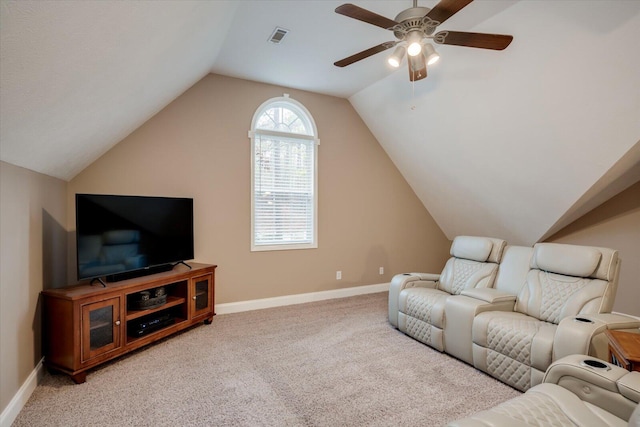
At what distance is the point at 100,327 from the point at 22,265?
726 mm

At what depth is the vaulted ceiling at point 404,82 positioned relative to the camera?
1.65 meters

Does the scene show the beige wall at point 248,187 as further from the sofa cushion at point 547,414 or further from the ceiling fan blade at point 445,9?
the sofa cushion at point 547,414

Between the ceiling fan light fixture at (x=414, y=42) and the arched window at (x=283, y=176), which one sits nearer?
the ceiling fan light fixture at (x=414, y=42)

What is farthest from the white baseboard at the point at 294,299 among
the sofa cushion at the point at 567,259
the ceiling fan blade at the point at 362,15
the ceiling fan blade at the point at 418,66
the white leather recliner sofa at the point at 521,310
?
the ceiling fan blade at the point at 362,15

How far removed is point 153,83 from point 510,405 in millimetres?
3414

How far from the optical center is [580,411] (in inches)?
57.1

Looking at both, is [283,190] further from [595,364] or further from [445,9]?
[595,364]

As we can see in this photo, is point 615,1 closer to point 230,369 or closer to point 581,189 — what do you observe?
point 581,189

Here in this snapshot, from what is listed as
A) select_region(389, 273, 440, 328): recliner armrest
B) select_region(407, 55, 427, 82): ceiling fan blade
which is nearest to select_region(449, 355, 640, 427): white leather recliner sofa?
select_region(389, 273, 440, 328): recliner armrest

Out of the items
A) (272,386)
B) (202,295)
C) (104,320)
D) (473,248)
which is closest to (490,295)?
(473,248)

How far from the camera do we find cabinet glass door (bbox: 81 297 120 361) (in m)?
2.44

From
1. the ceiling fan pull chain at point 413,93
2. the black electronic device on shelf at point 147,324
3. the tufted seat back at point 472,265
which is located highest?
the ceiling fan pull chain at point 413,93

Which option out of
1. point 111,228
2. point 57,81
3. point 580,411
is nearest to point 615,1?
point 580,411

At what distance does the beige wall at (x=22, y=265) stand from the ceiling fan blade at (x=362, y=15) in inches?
91.1
